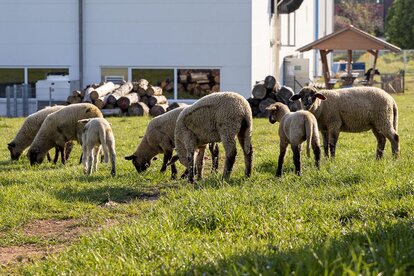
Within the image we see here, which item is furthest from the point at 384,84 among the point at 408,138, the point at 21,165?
the point at 21,165

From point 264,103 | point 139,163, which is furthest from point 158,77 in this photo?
point 139,163

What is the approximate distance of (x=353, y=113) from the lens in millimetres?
14211

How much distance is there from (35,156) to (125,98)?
1228cm

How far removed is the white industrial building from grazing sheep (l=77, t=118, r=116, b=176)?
1812 cm

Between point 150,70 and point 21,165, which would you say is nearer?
point 21,165

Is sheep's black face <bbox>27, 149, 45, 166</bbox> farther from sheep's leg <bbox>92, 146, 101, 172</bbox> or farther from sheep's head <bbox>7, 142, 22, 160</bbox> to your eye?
sheep's leg <bbox>92, 146, 101, 172</bbox>

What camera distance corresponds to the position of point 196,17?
106 ft

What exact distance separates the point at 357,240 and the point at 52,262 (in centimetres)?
271

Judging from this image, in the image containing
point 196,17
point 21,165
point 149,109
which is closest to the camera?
point 21,165

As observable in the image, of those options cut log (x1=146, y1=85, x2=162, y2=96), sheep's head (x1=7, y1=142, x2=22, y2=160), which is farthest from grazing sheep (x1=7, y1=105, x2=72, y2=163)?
cut log (x1=146, y1=85, x2=162, y2=96)

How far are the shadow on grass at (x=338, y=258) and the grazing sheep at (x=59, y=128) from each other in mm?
9837

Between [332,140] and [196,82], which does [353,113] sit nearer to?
[332,140]

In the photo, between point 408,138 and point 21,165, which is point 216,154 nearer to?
point 21,165

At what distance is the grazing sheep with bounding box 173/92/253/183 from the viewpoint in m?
12.2
